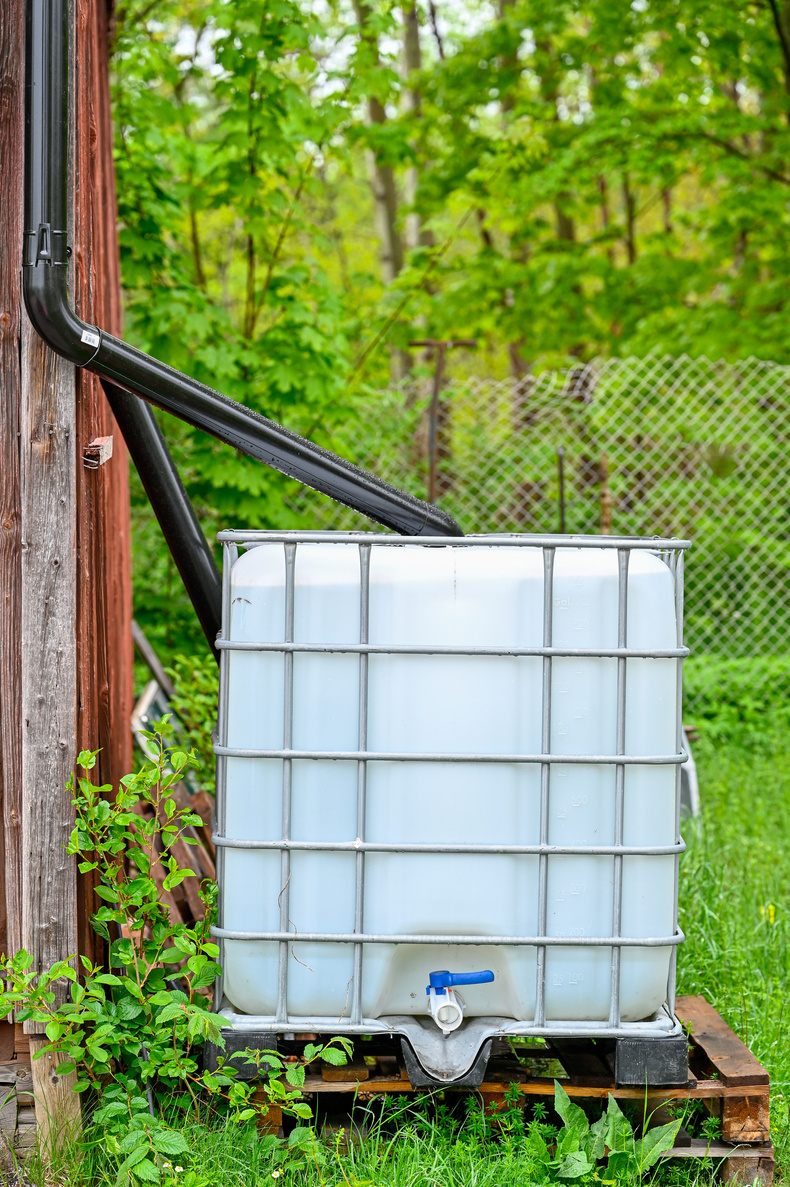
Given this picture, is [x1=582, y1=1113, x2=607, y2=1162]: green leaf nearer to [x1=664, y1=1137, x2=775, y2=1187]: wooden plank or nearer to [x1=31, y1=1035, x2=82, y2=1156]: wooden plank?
[x1=664, y1=1137, x2=775, y2=1187]: wooden plank

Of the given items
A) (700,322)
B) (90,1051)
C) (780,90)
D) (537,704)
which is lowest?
(90,1051)

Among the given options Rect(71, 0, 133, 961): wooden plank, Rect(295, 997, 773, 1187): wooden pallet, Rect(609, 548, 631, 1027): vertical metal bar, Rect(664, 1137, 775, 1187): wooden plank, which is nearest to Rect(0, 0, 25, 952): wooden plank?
Rect(71, 0, 133, 961): wooden plank

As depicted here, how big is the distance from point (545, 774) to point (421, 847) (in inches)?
11.7

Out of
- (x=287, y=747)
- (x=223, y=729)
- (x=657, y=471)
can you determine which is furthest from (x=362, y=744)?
(x=657, y=471)

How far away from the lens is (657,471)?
660 cm

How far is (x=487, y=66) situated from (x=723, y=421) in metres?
4.89

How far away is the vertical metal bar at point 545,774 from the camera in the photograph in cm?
189

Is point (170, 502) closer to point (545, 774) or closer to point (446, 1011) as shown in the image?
point (545, 774)

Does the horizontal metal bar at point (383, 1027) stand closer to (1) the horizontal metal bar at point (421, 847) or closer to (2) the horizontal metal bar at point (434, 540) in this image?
(1) the horizontal metal bar at point (421, 847)

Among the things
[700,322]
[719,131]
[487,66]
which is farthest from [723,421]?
[487,66]

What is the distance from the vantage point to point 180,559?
236 cm

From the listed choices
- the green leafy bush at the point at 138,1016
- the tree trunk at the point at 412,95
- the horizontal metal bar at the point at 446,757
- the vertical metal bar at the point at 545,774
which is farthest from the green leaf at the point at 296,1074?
the tree trunk at the point at 412,95

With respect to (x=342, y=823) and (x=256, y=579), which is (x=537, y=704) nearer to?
(x=342, y=823)

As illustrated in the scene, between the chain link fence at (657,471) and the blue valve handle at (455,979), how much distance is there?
4451 millimetres
